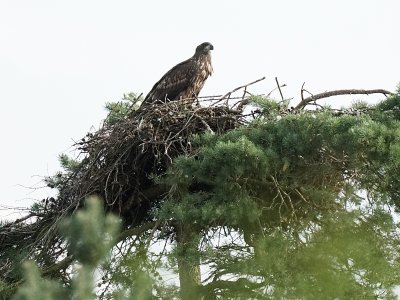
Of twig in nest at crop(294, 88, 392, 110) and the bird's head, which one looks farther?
the bird's head

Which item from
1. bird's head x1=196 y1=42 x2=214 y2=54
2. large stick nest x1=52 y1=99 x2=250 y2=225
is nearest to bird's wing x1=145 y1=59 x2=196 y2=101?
bird's head x1=196 y1=42 x2=214 y2=54

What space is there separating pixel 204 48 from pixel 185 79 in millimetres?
804

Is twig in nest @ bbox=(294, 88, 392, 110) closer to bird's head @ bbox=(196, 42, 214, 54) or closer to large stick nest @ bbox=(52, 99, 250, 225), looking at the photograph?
large stick nest @ bbox=(52, 99, 250, 225)

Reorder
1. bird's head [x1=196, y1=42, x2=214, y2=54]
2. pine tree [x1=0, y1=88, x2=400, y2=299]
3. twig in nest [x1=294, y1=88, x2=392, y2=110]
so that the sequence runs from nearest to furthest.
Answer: pine tree [x1=0, y1=88, x2=400, y2=299] → twig in nest [x1=294, y1=88, x2=392, y2=110] → bird's head [x1=196, y1=42, x2=214, y2=54]

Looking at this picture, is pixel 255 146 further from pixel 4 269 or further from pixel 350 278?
pixel 4 269

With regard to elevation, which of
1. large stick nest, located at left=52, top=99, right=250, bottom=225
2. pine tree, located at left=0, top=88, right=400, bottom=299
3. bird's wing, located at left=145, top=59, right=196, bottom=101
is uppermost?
bird's wing, located at left=145, top=59, right=196, bottom=101

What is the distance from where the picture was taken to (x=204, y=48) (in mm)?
10617

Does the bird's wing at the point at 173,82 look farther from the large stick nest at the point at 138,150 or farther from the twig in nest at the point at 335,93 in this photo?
the twig in nest at the point at 335,93

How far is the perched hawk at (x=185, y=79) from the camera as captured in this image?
9.74m

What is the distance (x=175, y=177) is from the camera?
6836 millimetres

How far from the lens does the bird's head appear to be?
10.6 meters

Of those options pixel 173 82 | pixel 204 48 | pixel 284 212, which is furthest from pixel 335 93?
pixel 204 48

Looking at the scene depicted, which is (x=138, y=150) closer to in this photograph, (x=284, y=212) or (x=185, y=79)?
(x=284, y=212)

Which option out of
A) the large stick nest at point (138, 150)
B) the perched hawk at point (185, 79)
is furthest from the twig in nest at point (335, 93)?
the perched hawk at point (185, 79)
